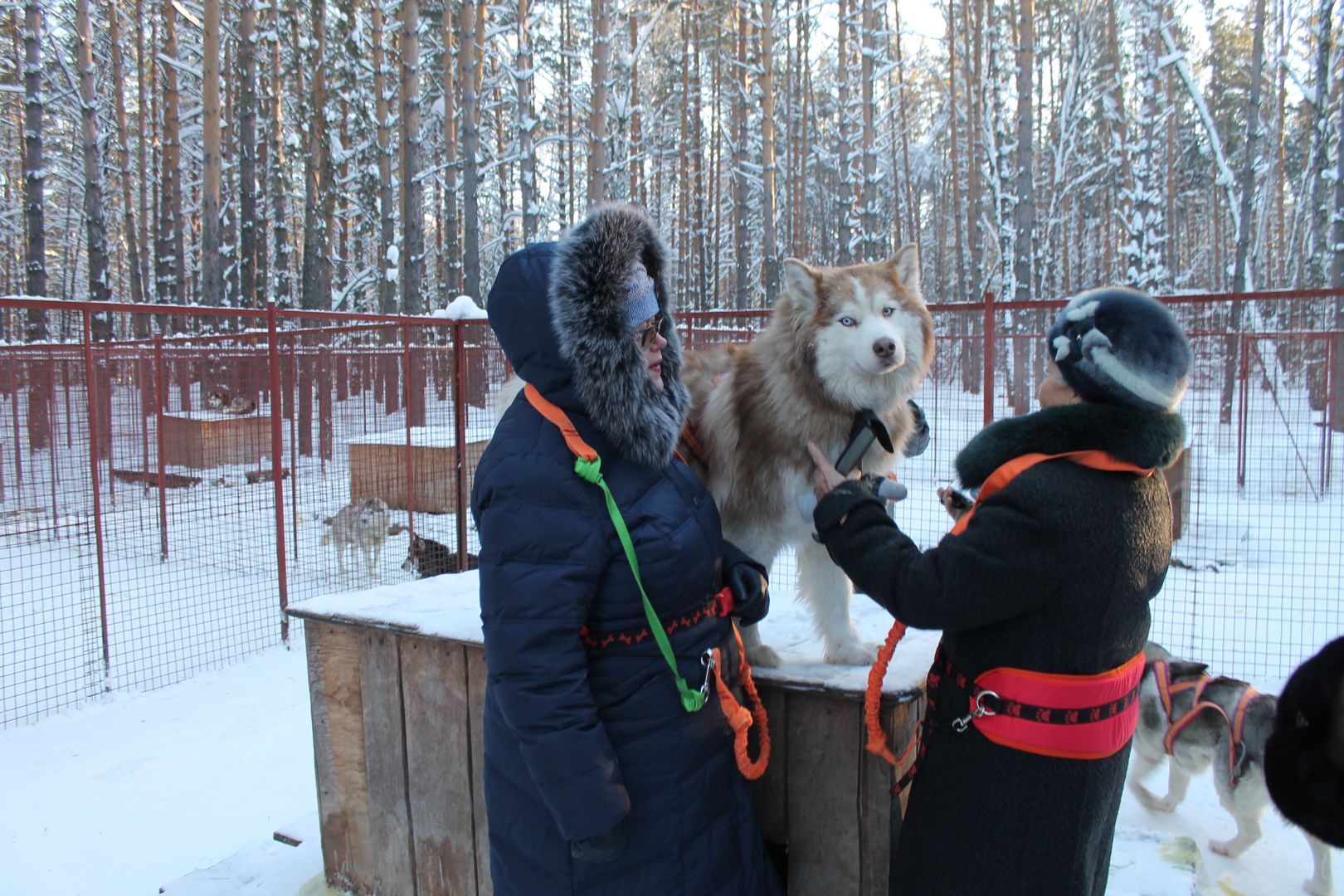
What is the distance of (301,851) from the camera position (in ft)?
10.9

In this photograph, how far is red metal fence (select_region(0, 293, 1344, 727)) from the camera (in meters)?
5.87

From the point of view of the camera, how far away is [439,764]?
2682 mm

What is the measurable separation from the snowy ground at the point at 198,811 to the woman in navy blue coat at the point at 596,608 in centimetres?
123

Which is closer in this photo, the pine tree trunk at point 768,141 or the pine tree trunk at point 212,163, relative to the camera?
the pine tree trunk at point 212,163

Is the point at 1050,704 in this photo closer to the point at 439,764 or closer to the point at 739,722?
the point at 739,722

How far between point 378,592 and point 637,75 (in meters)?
24.8

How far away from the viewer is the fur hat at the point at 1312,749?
102 centimetres

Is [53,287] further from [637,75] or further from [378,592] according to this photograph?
[378,592]

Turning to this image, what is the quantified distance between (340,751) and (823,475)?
2103 millimetres

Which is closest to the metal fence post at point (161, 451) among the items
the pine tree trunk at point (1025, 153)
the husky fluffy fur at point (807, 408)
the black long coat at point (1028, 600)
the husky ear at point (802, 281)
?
the husky fluffy fur at point (807, 408)

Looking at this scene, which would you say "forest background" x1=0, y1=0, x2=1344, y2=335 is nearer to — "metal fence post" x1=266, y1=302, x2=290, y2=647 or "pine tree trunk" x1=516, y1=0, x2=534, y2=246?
"pine tree trunk" x1=516, y1=0, x2=534, y2=246

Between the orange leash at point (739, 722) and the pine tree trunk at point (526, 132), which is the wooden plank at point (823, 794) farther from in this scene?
the pine tree trunk at point (526, 132)

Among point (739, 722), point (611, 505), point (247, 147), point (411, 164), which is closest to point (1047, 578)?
point (739, 722)

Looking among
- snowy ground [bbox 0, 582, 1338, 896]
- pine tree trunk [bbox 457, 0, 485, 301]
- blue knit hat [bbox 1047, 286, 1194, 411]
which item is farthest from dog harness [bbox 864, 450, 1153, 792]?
pine tree trunk [bbox 457, 0, 485, 301]
